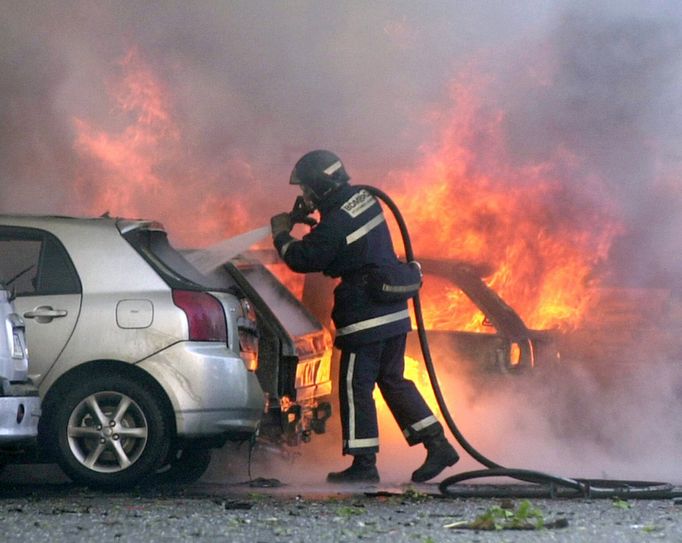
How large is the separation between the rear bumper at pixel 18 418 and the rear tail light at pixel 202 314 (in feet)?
3.29

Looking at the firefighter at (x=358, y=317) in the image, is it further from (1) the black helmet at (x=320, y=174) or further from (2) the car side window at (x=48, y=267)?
(2) the car side window at (x=48, y=267)

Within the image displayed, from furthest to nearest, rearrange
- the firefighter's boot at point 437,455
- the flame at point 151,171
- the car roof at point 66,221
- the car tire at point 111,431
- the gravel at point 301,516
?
the flame at point 151,171 < the firefighter's boot at point 437,455 < the car roof at point 66,221 < the car tire at point 111,431 < the gravel at point 301,516

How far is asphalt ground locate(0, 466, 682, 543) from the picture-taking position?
6.69 m

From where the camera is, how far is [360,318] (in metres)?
9.30

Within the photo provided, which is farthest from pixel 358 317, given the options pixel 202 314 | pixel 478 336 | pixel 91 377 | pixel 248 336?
pixel 91 377

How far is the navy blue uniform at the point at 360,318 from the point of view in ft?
30.1

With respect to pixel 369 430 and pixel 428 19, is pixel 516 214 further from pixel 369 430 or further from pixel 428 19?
pixel 369 430

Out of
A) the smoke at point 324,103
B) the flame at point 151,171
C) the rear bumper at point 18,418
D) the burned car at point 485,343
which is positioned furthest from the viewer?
the smoke at point 324,103

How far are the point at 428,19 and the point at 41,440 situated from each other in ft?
28.8

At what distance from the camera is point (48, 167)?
47.6 feet

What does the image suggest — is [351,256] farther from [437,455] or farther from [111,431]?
[111,431]

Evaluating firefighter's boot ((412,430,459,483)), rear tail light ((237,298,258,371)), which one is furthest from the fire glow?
rear tail light ((237,298,258,371))

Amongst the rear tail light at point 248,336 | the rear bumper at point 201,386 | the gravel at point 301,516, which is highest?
the rear tail light at point 248,336

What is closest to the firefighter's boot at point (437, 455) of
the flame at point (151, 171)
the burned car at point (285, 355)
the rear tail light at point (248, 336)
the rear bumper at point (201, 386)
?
the burned car at point (285, 355)
